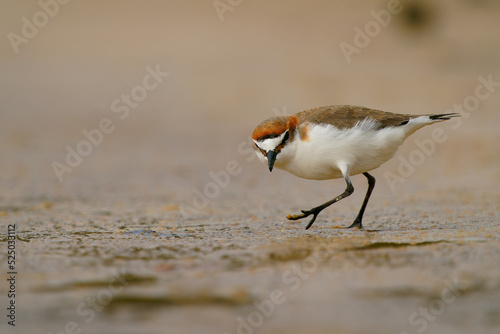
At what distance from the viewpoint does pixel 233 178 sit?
8.87 meters

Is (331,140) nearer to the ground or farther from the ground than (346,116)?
nearer to the ground

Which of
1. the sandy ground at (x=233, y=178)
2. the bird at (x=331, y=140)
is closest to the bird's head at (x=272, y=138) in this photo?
the bird at (x=331, y=140)

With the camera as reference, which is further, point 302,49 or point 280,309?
point 302,49

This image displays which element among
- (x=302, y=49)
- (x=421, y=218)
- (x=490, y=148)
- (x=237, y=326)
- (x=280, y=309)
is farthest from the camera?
(x=302, y=49)

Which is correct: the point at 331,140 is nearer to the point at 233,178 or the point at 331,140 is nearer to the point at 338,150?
the point at 338,150

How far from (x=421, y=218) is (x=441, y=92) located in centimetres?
699

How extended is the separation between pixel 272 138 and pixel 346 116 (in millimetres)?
706

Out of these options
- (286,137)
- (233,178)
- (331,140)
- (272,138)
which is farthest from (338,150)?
(233,178)

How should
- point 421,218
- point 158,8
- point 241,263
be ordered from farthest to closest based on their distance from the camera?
1. point 158,8
2. point 421,218
3. point 241,263

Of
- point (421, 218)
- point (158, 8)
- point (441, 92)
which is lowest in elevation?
point (421, 218)

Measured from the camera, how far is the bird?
535 cm

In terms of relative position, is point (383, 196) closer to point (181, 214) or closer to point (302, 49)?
point (181, 214)

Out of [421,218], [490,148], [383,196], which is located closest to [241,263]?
[421,218]

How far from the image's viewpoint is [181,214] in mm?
6613
